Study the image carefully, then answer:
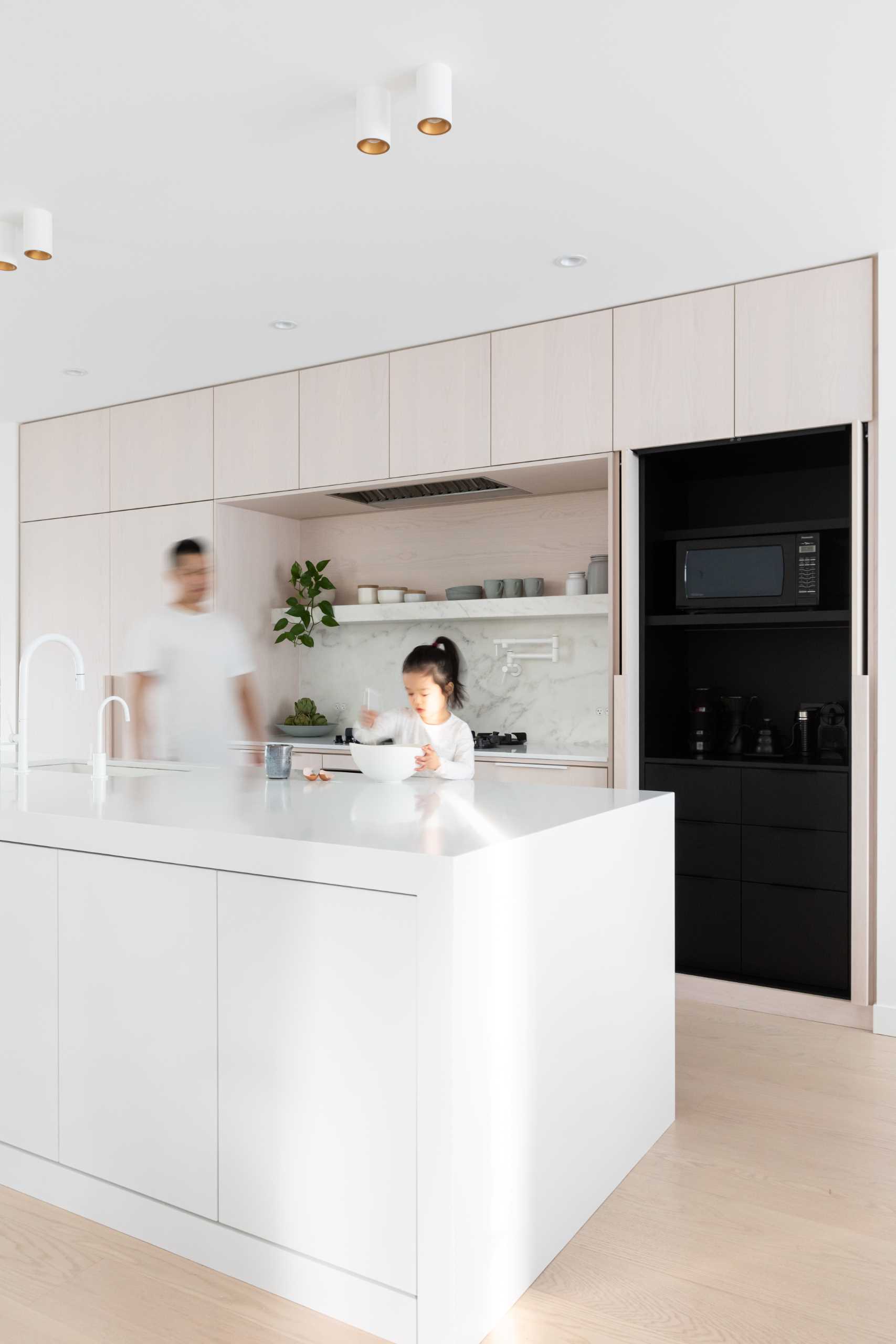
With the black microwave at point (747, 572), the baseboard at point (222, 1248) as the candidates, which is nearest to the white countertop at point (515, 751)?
the black microwave at point (747, 572)

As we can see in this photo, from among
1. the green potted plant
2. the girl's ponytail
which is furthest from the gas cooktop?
the green potted plant

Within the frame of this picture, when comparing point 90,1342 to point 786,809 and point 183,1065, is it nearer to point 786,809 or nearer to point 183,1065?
point 183,1065

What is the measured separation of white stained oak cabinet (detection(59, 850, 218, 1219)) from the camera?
73.2 inches

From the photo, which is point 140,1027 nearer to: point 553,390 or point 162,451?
point 553,390

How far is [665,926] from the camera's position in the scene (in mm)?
2383

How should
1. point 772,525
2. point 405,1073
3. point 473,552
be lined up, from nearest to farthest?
point 405,1073 < point 772,525 < point 473,552

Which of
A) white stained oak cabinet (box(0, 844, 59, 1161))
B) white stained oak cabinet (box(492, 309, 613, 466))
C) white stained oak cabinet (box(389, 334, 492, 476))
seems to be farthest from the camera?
white stained oak cabinet (box(389, 334, 492, 476))

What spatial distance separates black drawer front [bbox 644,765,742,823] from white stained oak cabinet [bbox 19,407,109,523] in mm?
3187

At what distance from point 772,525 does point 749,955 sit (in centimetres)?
151

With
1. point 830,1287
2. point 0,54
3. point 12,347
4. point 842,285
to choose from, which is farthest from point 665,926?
point 12,347

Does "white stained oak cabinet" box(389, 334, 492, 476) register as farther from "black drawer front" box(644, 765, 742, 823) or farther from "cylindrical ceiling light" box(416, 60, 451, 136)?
"cylindrical ceiling light" box(416, 60, 451, 136)

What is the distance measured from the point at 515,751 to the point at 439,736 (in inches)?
25.6

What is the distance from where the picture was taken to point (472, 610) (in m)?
4.50

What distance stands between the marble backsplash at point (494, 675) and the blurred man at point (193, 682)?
3.76 ft
